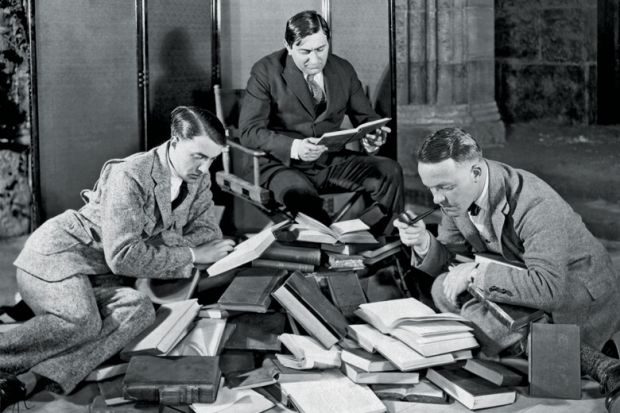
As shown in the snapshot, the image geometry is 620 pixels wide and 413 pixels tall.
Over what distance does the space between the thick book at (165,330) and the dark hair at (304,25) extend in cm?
202

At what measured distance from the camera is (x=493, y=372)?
369 cm

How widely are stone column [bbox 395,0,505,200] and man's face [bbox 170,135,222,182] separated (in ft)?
14.1

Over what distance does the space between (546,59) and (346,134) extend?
19.2 ft

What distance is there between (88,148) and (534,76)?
6.11 meters

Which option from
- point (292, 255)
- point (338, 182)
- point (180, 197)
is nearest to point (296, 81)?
point (338, 182)

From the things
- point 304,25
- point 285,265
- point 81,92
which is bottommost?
point 285,265

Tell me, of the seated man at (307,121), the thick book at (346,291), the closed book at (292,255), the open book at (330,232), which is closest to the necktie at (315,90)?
the seated man at (307,121)

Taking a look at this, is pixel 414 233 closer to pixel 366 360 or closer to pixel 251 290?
pixel 366 360

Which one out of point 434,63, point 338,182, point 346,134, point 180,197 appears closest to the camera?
point 180,197

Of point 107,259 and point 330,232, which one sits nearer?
point 107,259

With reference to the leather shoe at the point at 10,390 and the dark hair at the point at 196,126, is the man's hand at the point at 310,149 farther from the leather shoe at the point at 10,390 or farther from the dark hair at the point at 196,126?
the leather shoe at the point at 10,390

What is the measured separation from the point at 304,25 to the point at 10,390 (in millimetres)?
2852

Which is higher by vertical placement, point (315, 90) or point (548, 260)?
point (315, 90)

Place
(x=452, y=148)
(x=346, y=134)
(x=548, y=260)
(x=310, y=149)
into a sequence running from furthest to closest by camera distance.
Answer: (x=310, y=149) < (x=346, y=134) < (x=452, y=148) < (x=548, y=260)
